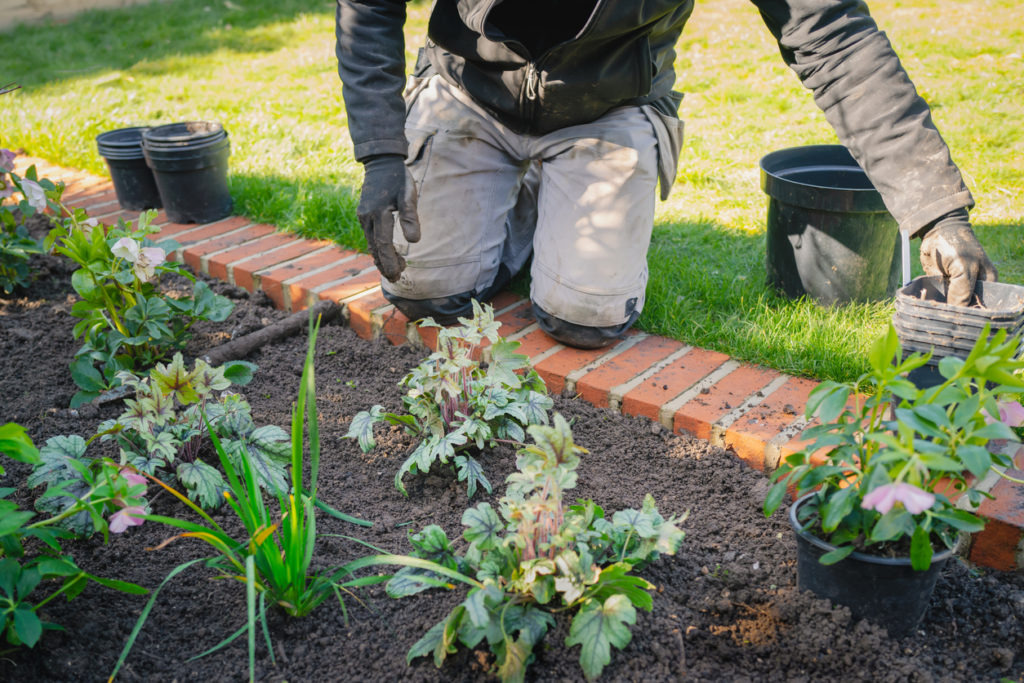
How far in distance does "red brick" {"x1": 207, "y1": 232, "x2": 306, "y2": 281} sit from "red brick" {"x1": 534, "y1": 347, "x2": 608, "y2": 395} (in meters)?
1.32

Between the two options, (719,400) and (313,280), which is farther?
(313,280)

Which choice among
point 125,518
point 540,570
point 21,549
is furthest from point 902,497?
A: point 21,549

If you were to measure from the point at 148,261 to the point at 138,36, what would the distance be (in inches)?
241

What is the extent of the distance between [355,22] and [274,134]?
2.22m

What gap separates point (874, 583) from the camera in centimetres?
145

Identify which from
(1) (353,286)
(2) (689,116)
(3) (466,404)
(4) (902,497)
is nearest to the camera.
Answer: (4) (902,497)

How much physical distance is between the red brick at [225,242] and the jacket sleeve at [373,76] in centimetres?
112

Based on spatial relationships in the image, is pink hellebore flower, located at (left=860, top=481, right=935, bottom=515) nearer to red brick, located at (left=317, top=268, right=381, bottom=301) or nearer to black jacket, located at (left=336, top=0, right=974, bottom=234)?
black jacket, located at (left=336, top=0, right=974, bottom=234)

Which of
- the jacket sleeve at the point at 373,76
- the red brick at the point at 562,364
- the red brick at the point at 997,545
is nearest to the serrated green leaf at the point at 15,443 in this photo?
the jacket sleeve at the point at 373,76

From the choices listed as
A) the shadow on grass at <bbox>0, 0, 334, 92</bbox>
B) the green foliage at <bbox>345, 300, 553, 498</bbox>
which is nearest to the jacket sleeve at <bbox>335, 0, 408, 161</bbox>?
the green foliage at <bbox>345, 300, 553, 498</bbox>

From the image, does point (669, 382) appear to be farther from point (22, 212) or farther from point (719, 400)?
point (22, 212)

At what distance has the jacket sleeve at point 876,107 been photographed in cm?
198

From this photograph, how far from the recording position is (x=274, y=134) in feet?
14.3

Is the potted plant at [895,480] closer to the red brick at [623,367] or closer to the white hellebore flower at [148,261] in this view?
the red brick at [623,367]
